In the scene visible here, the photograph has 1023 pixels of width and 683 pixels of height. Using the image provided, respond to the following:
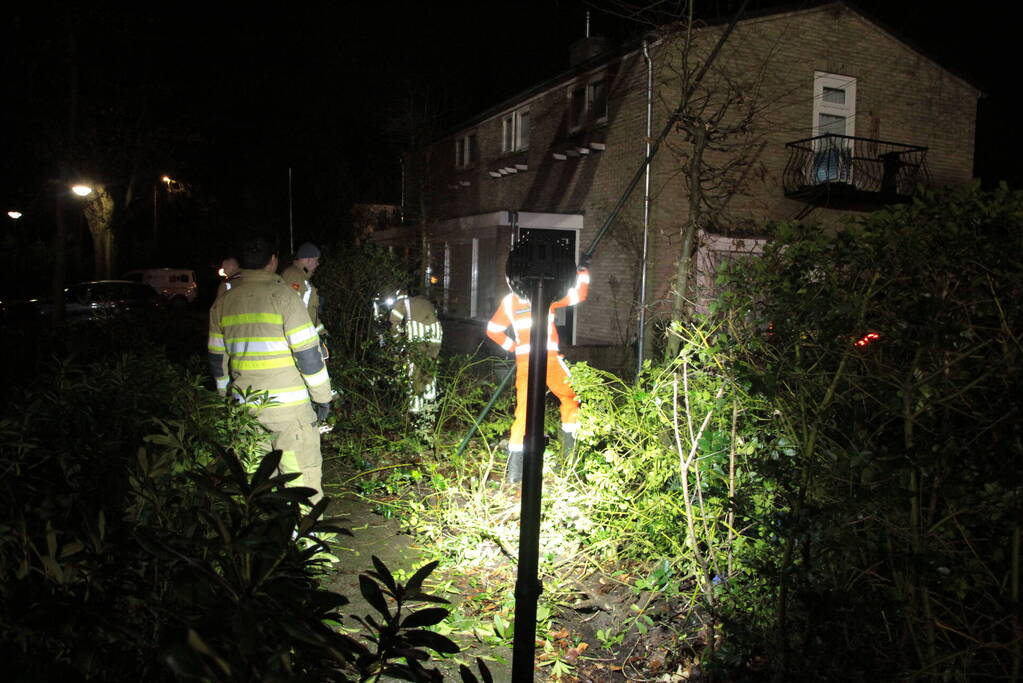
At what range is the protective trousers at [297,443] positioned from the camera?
13.2 feet

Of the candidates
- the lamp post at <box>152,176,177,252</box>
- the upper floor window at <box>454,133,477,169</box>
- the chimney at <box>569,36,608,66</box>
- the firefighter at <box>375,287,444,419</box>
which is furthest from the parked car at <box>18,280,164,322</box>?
the lamp post at <box>152,176,177,252</box>

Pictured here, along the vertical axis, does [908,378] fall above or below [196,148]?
below

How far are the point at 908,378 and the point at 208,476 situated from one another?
2183mm

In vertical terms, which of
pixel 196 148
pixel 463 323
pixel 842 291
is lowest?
pixel 463 323

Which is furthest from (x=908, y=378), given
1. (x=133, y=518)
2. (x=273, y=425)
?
(x=273, y=425)

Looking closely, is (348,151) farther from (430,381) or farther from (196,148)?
(430,381)

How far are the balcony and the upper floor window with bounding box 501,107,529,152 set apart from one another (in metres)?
7.19

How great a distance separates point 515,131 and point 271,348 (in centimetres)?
1688

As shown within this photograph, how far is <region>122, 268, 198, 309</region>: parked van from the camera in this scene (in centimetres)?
2923

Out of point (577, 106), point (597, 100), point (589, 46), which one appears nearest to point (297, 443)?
point (597, 100)

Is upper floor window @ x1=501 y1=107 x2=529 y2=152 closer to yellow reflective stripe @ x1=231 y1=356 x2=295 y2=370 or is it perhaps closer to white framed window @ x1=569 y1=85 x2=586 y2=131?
white framed window @ x1=569 y1=85 x2=586 y2=131

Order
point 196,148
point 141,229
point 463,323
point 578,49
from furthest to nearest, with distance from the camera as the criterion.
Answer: point 141,229 → point 196,148 → point 463,323 → point 578,49

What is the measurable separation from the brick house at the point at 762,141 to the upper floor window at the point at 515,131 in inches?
35.6

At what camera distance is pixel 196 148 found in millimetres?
32781
